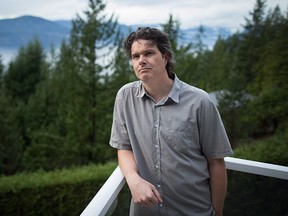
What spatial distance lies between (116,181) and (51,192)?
4735mm

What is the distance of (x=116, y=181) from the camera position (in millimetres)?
1395

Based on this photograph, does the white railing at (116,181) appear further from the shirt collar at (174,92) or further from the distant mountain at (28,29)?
the distant mountain at (28,29)

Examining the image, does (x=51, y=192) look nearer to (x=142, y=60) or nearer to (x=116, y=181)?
(x=116, y=181)

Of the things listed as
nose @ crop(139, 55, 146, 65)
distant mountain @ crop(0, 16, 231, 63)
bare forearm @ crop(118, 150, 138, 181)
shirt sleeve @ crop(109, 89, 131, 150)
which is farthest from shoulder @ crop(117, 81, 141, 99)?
distant mountain @ crop(0, 16, 231, 63)

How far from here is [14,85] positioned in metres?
26.3

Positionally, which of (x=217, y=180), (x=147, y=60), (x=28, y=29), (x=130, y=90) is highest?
(x=28, y=29)

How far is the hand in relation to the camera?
1323 mm

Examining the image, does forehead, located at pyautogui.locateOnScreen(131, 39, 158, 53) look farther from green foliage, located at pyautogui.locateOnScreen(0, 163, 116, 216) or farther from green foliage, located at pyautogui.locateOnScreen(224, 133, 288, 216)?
green foliage, located at pyautogui.locateOnScreen(0, 163, 116, 216)

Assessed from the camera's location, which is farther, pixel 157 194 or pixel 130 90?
pixel 130 90

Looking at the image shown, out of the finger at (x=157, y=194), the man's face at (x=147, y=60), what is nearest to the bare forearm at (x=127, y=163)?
the finger at (x=157, y=194)

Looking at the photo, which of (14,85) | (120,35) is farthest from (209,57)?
(14,85)

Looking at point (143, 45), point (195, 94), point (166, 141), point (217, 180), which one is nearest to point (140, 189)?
point (166, 141)

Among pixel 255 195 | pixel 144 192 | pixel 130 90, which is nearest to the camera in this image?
pixel 144 192

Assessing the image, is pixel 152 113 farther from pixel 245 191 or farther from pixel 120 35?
pixel 120 35
